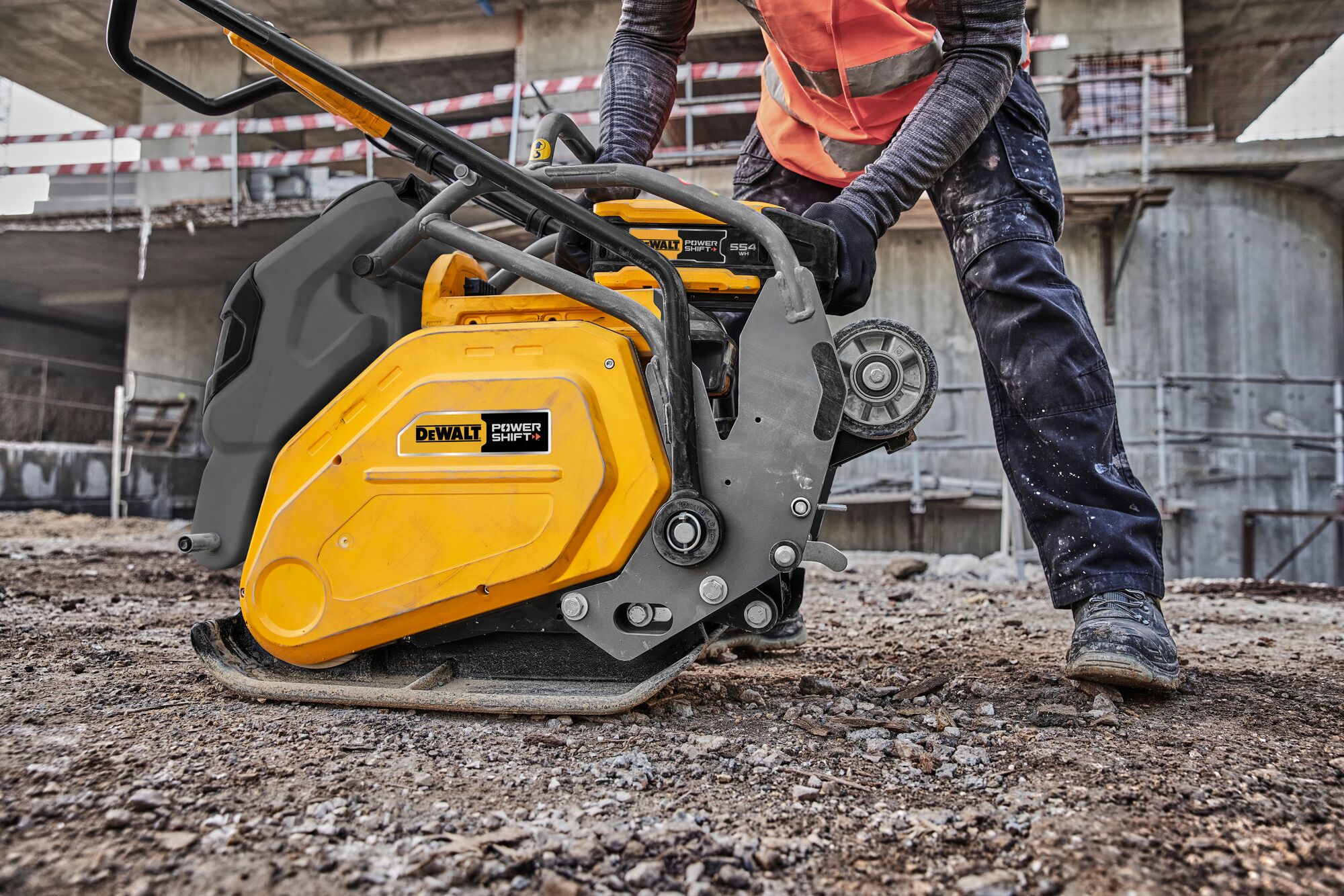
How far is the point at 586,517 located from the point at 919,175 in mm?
947

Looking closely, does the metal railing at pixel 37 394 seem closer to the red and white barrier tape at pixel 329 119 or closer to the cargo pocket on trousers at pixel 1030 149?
the red and white barrier tape at pixel 329 119

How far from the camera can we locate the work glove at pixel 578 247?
1.68m

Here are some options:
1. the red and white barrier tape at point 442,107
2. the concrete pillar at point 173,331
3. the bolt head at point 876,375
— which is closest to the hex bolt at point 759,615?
the bolt head at point 876,375

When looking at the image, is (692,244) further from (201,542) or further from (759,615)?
(201,542)

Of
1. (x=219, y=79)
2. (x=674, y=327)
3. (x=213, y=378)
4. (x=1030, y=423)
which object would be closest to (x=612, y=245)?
(x=674, y=327)

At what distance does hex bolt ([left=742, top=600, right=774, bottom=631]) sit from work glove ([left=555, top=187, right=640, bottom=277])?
0.73m

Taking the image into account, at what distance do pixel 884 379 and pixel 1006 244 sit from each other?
525mm

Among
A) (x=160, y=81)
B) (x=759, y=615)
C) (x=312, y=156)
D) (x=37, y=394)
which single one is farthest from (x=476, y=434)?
(x=37, y=394)

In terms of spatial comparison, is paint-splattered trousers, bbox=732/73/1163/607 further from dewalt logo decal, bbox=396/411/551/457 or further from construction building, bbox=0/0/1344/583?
construction building, bbox=0/0/1344/583

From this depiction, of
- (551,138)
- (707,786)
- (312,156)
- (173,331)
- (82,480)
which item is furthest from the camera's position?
(173,331)

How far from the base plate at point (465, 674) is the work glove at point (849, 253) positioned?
0.67 meters

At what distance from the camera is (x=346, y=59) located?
1201 centimetres

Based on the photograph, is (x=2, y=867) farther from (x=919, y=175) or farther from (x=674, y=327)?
(x=919, y=175)

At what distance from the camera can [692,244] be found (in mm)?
1506
